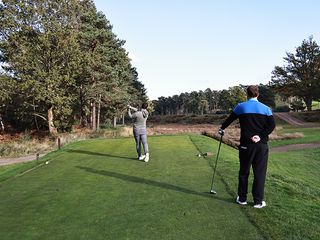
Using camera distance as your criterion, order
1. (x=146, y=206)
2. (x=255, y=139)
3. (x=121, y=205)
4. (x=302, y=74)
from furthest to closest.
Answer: (x=302, y=74) → (x=121, y=205) → (x=146, y=206) → (x=255, y=139)

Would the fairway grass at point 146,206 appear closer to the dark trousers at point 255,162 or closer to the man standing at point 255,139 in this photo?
the dark trousers at point 255,162

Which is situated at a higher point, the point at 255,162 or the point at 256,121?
the point at 256,121

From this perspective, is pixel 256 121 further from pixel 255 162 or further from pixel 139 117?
pixel 139 117

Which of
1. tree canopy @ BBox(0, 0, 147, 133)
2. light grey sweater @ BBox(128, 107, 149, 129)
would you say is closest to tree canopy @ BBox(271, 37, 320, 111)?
tree canopy @ BBox(0, 0, 147, 133)

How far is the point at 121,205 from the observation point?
6988 mm

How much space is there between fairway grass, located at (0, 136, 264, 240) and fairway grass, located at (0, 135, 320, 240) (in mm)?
14

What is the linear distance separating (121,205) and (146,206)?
494 mm

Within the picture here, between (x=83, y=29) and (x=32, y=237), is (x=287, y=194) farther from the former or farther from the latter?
(x=83, y=29)

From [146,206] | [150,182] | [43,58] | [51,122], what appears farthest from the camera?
[51,122]

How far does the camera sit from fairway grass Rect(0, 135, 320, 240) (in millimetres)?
5426

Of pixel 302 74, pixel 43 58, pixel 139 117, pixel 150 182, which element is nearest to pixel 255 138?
pixel 150 182

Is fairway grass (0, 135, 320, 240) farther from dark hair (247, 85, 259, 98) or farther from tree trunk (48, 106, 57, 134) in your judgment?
tree trunk (48, 106, 57, 134)

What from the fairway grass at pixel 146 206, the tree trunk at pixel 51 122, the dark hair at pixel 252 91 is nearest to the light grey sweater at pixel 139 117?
the fairway grass at pixel 146 206

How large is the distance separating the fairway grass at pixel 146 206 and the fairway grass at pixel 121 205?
0.6 inches
